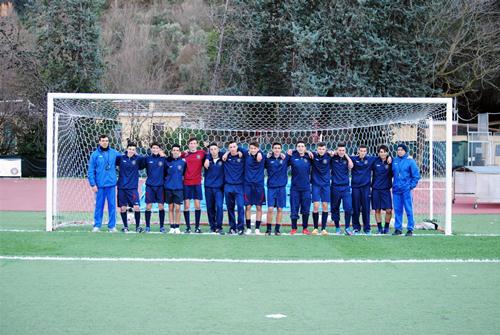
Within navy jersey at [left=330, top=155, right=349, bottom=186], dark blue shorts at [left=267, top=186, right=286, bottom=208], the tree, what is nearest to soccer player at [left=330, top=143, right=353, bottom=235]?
navy jersey at [left=330, top=155, right=349, bottom=186]

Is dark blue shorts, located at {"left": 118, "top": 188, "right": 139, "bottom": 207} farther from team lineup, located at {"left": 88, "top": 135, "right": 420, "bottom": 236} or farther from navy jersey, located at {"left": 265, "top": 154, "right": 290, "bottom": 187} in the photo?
navy jersey, located at {"left": 265, "top": 154, "right": 290, "bottom": 187}

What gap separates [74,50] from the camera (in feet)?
123

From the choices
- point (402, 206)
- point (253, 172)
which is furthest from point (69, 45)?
point (402, 206)

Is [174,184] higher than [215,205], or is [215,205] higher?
[174,184]

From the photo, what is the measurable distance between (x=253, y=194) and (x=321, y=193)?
1.35 meters

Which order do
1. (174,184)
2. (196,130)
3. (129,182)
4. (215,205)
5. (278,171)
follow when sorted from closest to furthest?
(278,171) < (174,184) < (129,182) < (215,205) < (196,130)

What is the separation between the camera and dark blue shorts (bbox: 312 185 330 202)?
45.4 feet

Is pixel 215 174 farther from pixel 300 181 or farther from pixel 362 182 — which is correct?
pixel 362 182

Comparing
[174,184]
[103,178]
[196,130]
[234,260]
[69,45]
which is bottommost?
[234,260]

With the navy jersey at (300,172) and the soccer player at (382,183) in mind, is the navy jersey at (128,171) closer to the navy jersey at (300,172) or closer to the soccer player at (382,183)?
the navy jersey at (300,172)

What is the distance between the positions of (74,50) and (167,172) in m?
25.6

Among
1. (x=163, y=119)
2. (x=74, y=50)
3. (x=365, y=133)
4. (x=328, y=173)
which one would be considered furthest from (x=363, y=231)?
(x=74, y=50)

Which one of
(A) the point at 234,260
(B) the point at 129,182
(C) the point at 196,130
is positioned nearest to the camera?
(A) the point at 234,260

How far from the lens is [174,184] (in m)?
13.7
